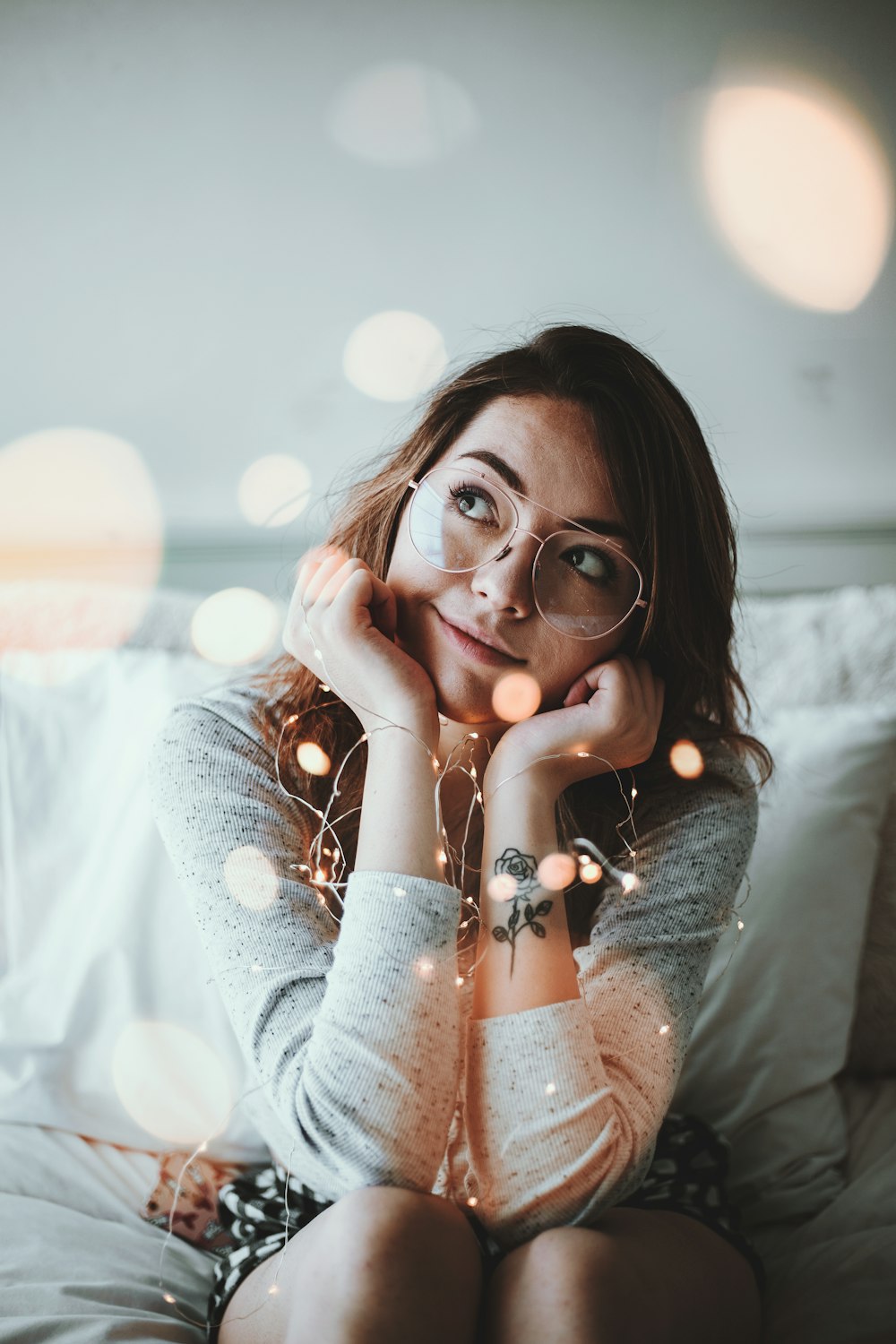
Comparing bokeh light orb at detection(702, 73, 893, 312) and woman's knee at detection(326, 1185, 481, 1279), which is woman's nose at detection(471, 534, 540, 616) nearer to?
woman's knee at detection(326, 1185, 481, 1279)

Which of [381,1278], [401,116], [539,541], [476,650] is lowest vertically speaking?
[381,1278]

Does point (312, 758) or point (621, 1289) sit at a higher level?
point (312, 758)

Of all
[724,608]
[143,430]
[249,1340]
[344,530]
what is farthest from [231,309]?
[249,1340]

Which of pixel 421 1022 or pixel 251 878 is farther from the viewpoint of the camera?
pixel 251 878

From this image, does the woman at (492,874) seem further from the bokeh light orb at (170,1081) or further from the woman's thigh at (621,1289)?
the bokeh light orb at (170,1081)

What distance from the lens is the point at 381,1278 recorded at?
0.65m

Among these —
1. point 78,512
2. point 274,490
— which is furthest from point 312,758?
point 78,512

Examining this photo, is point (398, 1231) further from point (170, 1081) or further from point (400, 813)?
point (170, 1081)

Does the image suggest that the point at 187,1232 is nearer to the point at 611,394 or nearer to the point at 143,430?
the point at 611,394

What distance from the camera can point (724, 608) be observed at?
111cm

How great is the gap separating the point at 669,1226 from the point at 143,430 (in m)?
1.55

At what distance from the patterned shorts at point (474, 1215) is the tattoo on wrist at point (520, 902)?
9.9 inches

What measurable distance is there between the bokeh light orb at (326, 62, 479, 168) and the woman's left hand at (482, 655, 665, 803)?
1.06m

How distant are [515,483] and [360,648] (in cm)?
23
